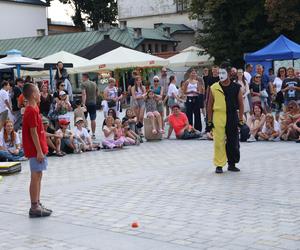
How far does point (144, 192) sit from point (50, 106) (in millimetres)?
7454

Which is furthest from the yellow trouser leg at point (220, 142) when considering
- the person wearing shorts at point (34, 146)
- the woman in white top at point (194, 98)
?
the woman in white top at point (194, 98)

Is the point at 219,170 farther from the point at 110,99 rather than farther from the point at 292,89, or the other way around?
the point at 110,99

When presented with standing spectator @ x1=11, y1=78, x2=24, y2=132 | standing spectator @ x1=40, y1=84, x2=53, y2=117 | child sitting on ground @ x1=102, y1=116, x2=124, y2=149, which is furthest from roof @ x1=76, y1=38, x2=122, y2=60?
child sitting on ground @ x1=102, y1=116, x2=124, y2=149

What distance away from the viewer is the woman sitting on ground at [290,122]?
49.5ft

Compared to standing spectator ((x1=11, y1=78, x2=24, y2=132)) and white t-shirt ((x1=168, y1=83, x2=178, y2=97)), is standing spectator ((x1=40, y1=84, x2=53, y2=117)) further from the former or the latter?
white t-shirt ((x1=168, y1=83, x2=178, y2=97))

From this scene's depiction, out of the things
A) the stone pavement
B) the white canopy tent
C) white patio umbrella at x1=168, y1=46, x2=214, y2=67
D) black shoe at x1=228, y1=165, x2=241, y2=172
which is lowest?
the stone pavement

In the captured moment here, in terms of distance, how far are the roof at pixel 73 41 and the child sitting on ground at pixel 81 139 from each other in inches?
1417

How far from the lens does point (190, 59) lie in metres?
34.2

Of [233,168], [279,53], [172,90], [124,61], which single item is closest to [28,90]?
[233,168]

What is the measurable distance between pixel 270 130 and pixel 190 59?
19.1 m

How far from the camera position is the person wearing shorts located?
7.82m

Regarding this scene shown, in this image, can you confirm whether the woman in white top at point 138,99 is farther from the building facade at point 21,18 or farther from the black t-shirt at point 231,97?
the building facade at point 21,18

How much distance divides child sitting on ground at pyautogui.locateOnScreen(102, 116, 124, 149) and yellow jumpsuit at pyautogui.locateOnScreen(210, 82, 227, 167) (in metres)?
4.99

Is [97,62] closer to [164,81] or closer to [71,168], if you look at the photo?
[164,81]
